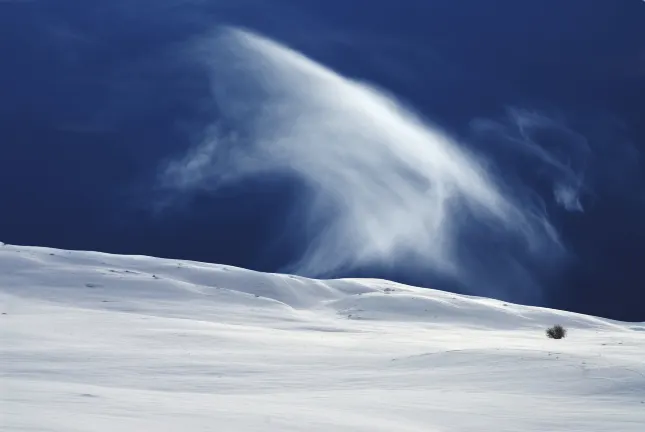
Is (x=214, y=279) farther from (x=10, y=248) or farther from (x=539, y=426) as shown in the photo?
(x=539, y=426)

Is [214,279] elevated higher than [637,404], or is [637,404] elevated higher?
[214,279]

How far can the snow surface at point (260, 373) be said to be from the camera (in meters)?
8.66

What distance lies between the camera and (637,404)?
33.4ft

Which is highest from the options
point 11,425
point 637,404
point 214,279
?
point 214,279

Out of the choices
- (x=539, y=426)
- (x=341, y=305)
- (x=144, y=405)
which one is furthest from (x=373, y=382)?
(x=341, y=305)

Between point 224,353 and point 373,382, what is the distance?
3.19 metres

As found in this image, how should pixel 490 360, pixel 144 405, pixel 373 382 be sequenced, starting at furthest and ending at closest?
pixel 490 360 → pixel 373 382 → pixel 144 405

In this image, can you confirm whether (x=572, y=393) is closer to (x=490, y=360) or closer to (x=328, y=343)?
(x=490, y=360)

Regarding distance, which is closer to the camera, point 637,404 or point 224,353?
point 637,404

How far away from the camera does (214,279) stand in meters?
28.8

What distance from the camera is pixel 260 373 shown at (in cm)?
1214

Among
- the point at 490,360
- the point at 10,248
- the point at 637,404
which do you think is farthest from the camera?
the point at 10,248

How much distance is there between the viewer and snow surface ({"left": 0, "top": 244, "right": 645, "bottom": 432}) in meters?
8.66

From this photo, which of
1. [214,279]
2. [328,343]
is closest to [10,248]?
[214,279]
